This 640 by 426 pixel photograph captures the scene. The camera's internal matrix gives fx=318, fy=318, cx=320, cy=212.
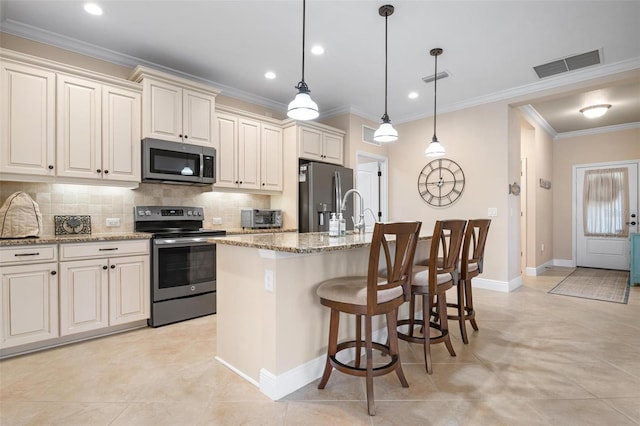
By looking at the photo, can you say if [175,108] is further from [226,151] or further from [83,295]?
[83,295]

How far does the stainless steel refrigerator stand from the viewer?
4.32 m

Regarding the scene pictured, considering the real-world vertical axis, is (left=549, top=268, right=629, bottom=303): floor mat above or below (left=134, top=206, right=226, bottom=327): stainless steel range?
below

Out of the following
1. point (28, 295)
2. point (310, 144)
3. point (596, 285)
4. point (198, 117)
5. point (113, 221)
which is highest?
point (198, 117)

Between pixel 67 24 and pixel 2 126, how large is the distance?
1068mm

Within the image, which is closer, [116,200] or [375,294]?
[375,294]

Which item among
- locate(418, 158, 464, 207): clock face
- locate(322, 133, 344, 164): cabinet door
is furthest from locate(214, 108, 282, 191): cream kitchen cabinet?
locate(418, 158, 464, 207): clock face

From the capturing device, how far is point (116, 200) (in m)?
3.32

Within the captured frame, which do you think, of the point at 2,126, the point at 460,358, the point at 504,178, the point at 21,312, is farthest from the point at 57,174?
the point at 504,178

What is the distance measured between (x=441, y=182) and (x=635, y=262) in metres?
3.10

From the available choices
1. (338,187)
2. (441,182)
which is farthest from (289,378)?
(441,182)

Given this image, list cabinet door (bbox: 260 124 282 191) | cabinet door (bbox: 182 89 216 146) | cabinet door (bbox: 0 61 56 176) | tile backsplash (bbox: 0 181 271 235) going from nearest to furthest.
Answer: cabinet door (bbox: 0 61 56 176) < tile backsplash (bbox: 0 181 271 235) < cabinet door (bbox: 182 89 216 146) < cabinet door (bbox: 260 124 282 191)

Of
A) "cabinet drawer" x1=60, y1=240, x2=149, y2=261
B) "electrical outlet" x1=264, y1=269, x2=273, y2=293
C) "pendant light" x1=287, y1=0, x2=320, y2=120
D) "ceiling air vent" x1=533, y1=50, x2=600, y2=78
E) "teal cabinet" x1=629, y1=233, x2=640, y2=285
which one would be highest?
"ceiling air vent" x1=533, y1=50, x2=600, y2=78

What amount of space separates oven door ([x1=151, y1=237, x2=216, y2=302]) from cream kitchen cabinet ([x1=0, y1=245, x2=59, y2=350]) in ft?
2.45

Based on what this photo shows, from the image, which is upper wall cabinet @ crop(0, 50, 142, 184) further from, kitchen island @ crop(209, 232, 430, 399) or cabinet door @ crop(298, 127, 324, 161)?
cabinet door @ crop(298, 127, 324, 161)
